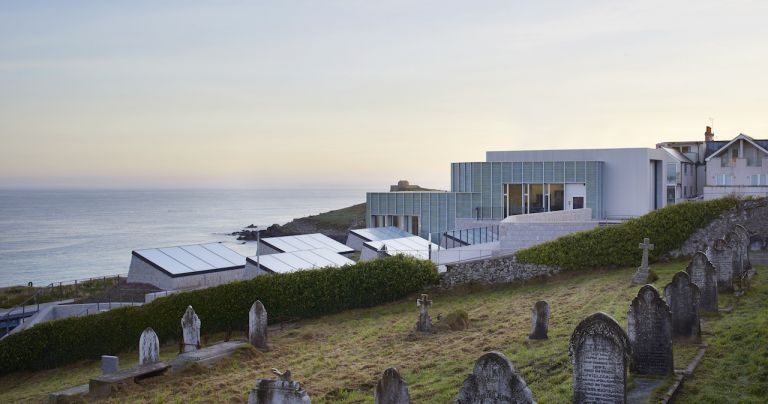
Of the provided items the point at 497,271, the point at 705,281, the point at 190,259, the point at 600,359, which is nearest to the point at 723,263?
the point at 705,281

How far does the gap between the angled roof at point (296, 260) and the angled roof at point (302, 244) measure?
1930 millimetres

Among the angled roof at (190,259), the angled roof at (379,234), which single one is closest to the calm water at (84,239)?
the angled roof at (190,259)

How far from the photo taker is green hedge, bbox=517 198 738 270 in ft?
84.8

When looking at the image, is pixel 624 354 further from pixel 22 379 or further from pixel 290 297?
pixel 22 379

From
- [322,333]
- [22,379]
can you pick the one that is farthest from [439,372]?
[22,379]

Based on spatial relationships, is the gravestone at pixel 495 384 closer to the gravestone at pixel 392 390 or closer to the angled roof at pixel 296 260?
the gravestone at pixel 392 390

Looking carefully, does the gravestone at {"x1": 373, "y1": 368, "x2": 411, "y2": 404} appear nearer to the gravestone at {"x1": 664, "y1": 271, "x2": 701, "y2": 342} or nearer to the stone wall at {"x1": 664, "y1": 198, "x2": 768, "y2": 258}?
the gravestone at {"x1": 664, "y1": 271, "x2": 701, "y2": 342}

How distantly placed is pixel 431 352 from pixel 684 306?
5697 millimetres

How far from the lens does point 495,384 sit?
8562mm

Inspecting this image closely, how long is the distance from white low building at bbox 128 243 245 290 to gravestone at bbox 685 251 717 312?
67.3 ft

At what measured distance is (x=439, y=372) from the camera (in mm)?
14000

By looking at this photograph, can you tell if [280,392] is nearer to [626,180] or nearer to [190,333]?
[190,333]

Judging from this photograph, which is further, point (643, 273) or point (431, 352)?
point (643, 273)

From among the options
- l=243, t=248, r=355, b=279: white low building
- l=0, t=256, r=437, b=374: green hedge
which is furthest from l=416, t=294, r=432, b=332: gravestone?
l=243, t=248, r=355, b=279: white low building
